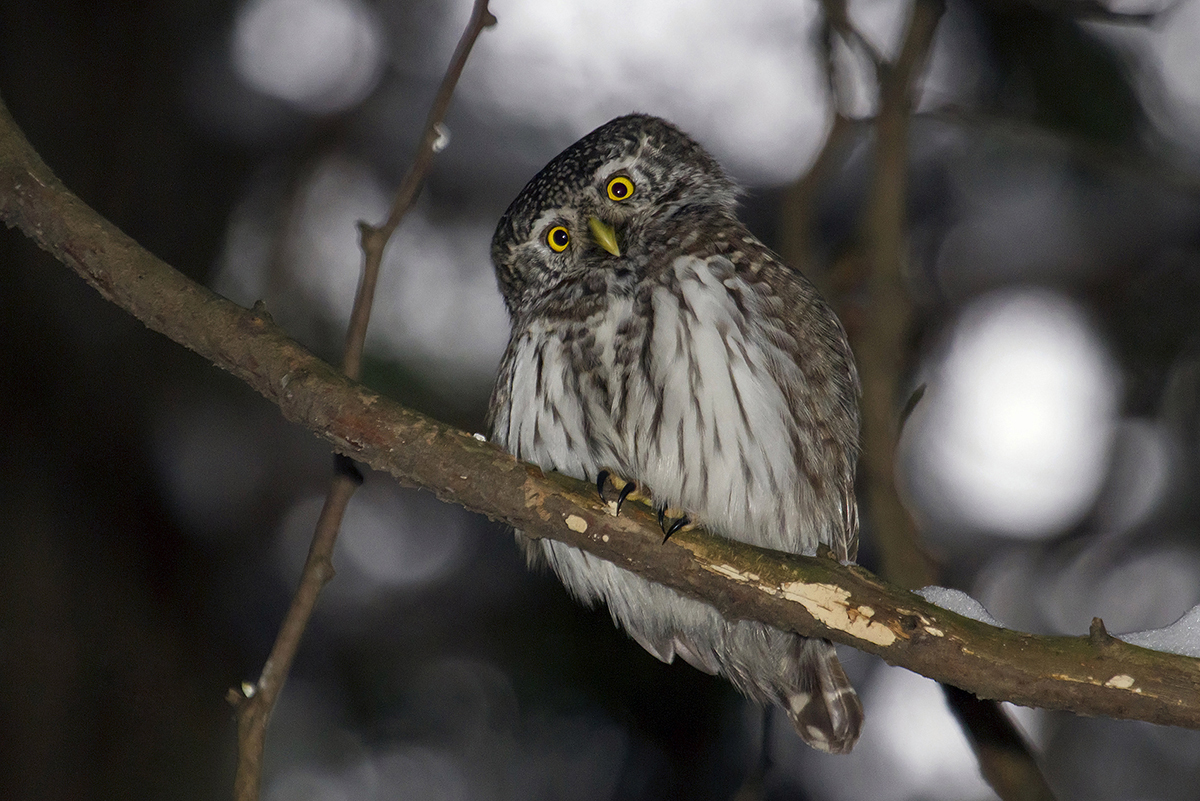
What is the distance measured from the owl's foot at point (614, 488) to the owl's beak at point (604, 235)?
2.36 feet

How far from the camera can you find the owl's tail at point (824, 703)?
3119 mm

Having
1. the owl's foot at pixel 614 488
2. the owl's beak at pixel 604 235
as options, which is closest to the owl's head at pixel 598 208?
the owl's beak at pixel 604 235

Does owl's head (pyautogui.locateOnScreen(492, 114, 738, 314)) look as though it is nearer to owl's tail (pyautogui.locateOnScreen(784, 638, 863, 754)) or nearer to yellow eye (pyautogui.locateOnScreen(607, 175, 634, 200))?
yellow eye (pyautogui.locateOnScreen(607, 175, 634, 200))

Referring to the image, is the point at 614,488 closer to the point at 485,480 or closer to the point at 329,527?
the point at 485,480

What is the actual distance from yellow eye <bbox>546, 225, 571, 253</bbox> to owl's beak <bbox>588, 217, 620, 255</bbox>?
12cm

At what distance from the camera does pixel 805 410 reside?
2.97 meters

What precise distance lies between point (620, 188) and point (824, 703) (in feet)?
5.79

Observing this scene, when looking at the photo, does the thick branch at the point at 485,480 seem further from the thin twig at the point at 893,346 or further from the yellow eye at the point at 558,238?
the thin twig at the point at 893,346

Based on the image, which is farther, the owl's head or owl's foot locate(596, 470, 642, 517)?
the owl's head

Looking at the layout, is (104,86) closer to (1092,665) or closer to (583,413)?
(583,413)

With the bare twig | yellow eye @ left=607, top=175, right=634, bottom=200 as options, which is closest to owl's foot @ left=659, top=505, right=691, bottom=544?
the bare twig

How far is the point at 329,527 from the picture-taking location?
7.83ft

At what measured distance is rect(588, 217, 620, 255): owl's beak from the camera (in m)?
3.16

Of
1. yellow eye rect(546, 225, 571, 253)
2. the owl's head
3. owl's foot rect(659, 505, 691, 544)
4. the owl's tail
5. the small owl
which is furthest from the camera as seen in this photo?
Result: yellow eye rect(546, 225, 571, 253)
